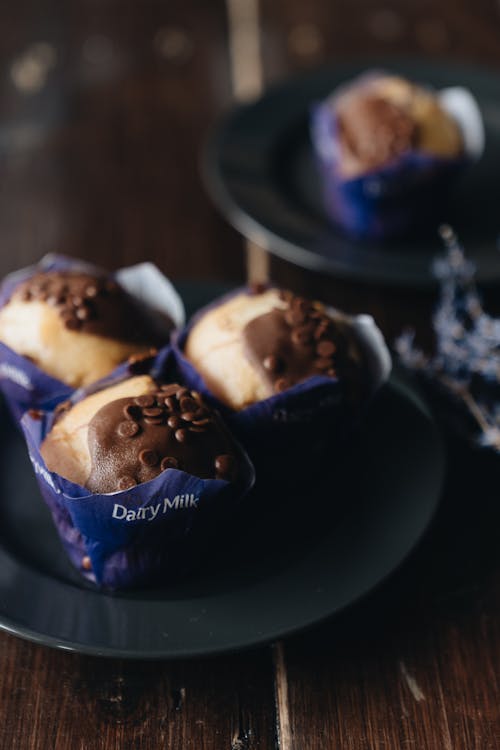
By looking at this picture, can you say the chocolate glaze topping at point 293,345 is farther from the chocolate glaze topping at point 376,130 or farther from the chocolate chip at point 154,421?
the chocolate glaze topping at point 376,130

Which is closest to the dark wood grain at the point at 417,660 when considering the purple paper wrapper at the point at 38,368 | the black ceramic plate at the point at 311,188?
the purple paper wrapper at the point at 38,368

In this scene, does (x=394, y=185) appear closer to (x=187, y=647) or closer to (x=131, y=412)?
(x=131, y=412)

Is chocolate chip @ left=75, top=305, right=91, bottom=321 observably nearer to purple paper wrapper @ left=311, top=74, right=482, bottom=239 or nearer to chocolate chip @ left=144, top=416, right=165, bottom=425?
chocolate chip @ left=144, top=416, right=165, bottom=425

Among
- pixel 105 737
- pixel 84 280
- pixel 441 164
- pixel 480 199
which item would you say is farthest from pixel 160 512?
pixel 480 199

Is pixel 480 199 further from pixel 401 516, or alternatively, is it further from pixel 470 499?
pixel 401 516

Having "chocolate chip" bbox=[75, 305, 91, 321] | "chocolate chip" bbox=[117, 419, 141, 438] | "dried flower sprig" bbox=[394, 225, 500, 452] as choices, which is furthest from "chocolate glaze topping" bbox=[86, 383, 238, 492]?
"dried flower sprig" bbox=[394, 225, 500, 452]

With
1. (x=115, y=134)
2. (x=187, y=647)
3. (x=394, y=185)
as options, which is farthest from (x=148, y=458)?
(x=115, y=134)
